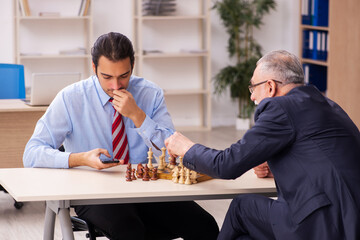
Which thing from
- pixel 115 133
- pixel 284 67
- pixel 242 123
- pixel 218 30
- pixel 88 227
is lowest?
pixel 242 123

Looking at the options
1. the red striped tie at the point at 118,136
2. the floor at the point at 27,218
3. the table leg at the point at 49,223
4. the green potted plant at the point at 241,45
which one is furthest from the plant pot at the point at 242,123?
the table leg at the point at 49,223

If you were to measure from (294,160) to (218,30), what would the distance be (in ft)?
20.0

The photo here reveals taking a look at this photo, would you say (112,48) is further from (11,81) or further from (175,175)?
(11,81)

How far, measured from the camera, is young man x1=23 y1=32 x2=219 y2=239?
2.56m

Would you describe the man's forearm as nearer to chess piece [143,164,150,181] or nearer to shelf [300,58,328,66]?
chess piece [143,164,150,181]

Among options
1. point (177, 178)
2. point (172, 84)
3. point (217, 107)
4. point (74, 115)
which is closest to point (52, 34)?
point (172, 84)

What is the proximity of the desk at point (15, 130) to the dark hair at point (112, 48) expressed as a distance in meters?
1.91

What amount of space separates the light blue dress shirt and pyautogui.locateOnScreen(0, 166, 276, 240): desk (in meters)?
0.28

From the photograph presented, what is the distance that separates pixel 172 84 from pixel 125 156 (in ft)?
17.1

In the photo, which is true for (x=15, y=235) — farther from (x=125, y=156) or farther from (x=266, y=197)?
(x=266, y=197)

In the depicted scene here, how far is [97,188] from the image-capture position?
2264 mm

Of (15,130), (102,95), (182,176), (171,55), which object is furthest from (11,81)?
(182,176)

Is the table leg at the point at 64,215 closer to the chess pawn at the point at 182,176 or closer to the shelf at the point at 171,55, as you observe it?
the chess pawn at the point at 182,176

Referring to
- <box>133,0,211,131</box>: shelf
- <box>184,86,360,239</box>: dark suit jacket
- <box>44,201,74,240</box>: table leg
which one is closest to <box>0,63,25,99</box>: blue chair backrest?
<box>133,0,211,131</box>: shelf
